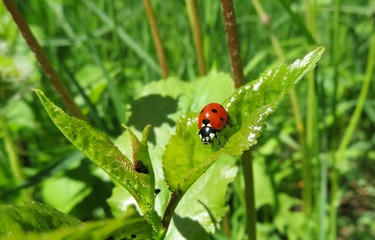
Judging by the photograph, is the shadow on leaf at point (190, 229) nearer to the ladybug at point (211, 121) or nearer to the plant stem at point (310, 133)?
the ladybug at point (211, 121)

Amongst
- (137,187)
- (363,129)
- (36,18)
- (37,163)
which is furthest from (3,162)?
(363,129)

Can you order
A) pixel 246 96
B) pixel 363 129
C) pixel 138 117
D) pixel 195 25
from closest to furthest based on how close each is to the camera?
pixel 246 96
pixel 138 117
pixel 195 25
pixel 363 129

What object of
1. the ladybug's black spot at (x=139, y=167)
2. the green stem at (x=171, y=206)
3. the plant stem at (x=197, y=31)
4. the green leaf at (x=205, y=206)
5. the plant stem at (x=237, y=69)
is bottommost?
the green stem at (x=171, y=206)

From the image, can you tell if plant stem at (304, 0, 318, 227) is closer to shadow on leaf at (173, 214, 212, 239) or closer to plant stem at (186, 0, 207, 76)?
plant stem at (186, 0, 207, 76)

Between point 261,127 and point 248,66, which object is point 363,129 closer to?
point 248,66

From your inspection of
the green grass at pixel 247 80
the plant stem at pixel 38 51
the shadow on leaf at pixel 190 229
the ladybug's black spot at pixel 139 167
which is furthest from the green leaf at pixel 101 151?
the green grass at pixel 247 80
